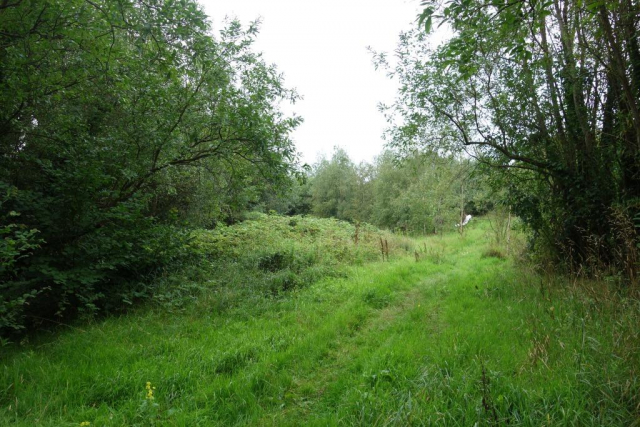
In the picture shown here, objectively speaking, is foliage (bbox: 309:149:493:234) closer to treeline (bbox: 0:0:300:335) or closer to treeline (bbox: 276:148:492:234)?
treeline (bbox: 276:148:492:234)

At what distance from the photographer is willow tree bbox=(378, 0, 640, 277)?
547 centimetres

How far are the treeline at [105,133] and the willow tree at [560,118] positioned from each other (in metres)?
4.07

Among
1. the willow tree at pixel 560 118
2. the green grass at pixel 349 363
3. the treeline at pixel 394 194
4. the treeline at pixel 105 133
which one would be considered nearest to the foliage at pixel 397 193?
the treeline at pixel 394 194

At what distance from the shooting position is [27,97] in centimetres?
549

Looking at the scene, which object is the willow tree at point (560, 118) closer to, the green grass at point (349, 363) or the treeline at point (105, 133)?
the green grass at point (349, 363)

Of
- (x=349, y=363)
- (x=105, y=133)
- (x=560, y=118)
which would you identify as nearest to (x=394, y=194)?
(x=560, y=118)

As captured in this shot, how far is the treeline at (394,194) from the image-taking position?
46.1 feet

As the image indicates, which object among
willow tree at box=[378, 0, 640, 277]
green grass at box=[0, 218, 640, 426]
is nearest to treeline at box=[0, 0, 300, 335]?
green grass at box=[0, 218, 640, 426]

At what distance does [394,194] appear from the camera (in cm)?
2969

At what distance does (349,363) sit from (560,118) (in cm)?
720

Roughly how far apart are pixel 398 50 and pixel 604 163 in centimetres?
532

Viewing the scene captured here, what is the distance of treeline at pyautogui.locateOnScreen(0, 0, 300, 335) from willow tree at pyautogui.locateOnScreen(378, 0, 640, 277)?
4075 millimetres

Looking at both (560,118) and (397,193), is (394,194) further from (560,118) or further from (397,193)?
(560,118)

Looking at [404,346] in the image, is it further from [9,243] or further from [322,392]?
[9,243]
